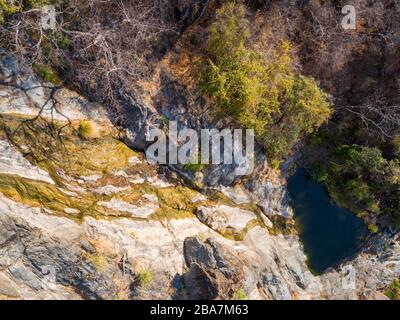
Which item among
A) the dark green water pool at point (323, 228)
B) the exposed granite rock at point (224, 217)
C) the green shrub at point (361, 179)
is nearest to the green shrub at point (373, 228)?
the green shrub at point (361, 179)

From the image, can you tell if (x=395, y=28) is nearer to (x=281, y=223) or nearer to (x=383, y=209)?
(x=383, y=209)

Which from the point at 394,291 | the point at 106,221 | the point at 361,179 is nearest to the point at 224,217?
the point at 106,221

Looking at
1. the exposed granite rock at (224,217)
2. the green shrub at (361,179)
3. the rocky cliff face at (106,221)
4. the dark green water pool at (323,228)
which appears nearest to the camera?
the rocky cliff face at (106,221)

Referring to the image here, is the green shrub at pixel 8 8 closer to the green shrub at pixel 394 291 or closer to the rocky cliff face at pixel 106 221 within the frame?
the rocky cliff face at pixel 106 221

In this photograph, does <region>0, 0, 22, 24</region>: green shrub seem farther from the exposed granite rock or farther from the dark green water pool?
the dark green water pool

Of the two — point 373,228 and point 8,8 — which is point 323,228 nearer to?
point 373,228

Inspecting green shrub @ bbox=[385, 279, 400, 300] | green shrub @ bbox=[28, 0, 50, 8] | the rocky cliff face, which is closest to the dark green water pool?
the rocky cliff face

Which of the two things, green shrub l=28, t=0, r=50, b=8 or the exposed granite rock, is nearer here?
green shrub l=28, t=0, r=50, b=8
